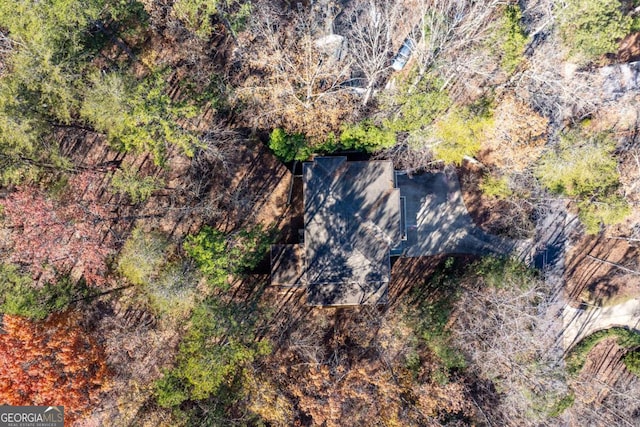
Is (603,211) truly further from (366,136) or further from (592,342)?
(366,136)

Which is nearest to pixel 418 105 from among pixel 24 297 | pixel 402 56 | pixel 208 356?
pixel 402 56

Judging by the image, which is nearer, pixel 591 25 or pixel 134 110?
pixel 134 110

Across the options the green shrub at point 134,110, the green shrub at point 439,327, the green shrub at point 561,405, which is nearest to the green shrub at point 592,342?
the green shrub at point 561,405

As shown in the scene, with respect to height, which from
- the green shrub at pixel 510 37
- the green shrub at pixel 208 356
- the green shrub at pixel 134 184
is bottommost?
the green shrub at pixel 208 356

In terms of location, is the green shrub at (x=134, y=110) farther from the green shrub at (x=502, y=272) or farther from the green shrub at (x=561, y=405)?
the green shrub at (x=561, y=405)

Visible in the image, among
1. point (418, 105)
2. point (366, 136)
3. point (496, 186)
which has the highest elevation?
point (418, 105)

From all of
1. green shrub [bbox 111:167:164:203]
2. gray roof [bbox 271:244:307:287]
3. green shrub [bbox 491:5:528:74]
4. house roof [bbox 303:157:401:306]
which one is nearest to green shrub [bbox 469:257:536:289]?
house roof [bbox 303:157:401:306]
